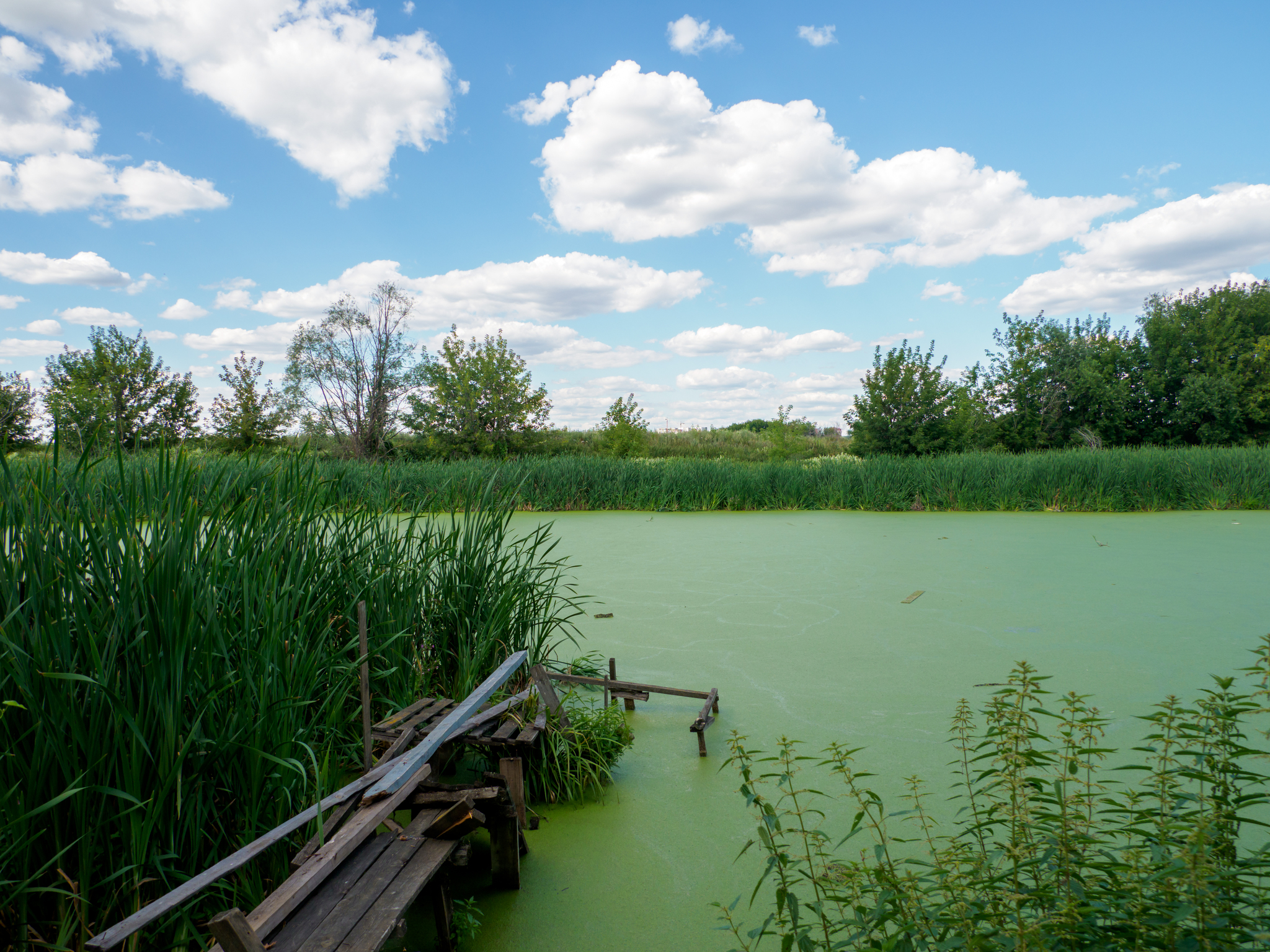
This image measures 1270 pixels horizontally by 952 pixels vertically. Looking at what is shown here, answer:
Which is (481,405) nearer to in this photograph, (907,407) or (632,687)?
(907,407)

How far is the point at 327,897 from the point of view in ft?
3.95

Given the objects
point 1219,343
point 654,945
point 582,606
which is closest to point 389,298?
point 582,606

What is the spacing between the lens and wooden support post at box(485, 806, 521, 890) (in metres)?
1.55

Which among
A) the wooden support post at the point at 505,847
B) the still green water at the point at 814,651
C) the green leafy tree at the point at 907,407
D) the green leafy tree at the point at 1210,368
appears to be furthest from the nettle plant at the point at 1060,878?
the green leafy tree at the point at 1210,368

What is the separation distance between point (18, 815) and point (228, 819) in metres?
0.37

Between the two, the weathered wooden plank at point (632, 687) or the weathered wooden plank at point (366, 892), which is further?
the weathered wooden plank at point (632, 687)

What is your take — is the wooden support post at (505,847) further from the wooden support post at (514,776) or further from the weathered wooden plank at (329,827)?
the weathered wooden plank at (329,827)

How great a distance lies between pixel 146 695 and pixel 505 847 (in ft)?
2.67

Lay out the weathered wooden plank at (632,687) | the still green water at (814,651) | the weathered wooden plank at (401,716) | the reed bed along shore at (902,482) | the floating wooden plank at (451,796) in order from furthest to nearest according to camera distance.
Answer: the reed bed along shore at (902,482) → the weathered wooden plank at (632,687) → the weathered wooden plank at (401,716) → the still green water at (814,651) → the floating wooden plank at (451,796)

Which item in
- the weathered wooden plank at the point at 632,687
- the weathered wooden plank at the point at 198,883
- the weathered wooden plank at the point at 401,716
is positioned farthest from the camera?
the weathered wooden plank at the point at 632,687

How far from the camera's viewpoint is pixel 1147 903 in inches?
40.1

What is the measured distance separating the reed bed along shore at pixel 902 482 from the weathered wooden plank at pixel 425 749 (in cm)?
641

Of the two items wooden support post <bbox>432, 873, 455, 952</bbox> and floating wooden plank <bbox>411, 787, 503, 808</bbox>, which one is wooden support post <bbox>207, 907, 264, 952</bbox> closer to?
wooden support post <bbox>432, 873, 455, 952</bbox>

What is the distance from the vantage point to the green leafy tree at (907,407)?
1446 centimetres
